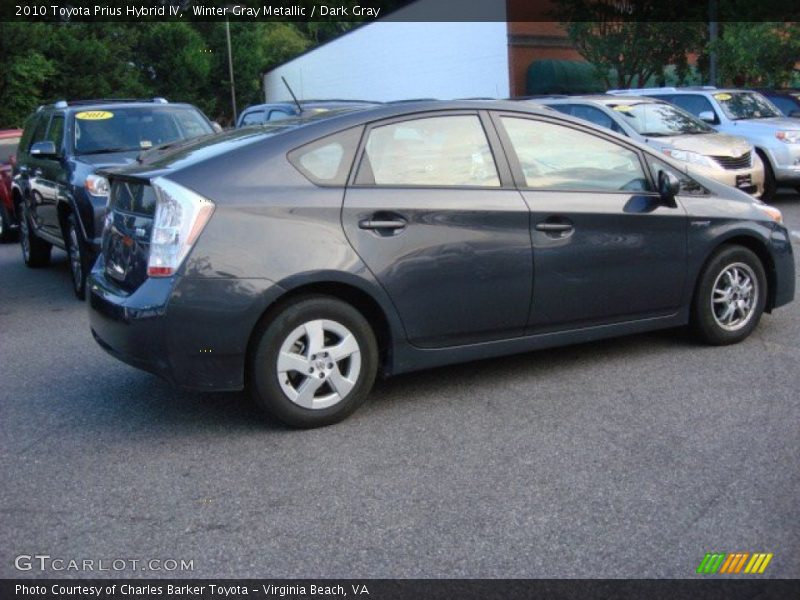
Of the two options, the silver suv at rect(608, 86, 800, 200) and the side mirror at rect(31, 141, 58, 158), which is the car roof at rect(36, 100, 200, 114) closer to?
the side mirror at rect(31, 141, 58, 158)

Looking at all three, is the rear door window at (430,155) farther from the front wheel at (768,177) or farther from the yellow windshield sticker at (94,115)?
the front wheel at (768,177)

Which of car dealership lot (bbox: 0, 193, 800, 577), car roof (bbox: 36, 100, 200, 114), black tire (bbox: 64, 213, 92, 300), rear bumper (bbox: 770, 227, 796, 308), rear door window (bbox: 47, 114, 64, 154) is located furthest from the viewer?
car roof (bbox: 36, 100, 200, 114)

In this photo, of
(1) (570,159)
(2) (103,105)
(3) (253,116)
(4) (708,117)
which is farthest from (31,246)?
(4) (708,117)

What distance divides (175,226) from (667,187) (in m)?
2.89

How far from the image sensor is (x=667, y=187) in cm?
564

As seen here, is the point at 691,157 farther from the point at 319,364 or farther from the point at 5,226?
the point at 5,226

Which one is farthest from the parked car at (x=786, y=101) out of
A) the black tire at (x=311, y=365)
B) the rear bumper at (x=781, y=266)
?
the black tire at (x=311, y=365)

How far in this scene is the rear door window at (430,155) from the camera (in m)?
5.02

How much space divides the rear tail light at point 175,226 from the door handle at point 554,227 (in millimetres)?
1832

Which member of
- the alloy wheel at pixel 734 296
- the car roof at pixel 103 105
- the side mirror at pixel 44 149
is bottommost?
the alloy wheel at pixel 734 296

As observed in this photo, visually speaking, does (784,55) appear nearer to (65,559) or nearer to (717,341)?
(717,341)

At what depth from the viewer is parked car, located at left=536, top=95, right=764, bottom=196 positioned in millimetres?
12641

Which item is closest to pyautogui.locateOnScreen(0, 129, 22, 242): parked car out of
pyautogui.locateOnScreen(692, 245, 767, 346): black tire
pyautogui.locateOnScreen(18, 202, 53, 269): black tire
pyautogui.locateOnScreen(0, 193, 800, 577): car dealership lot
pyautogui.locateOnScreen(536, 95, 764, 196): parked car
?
pyautogui.locateOnScreen(18, 202, 53, 269): black tire

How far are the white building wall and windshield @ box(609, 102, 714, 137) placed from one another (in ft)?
47.8
